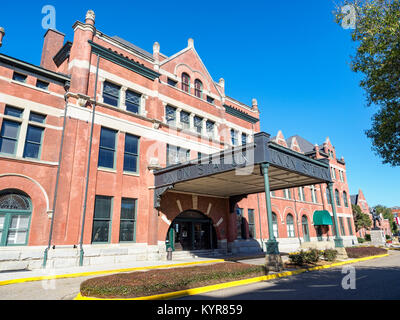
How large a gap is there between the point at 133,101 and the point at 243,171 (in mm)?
9927

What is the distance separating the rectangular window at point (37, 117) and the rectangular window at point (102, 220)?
543 cm

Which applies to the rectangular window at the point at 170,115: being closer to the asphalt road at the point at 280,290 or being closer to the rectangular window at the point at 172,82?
the rectangular window at the point at 172,82

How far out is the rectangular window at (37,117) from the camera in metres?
15.1

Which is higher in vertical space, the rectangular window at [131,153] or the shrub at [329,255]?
the rectangular window at [131,153]

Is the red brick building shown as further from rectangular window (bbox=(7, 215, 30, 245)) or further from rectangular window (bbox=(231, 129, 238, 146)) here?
rectangular window (bbox=(231, 129, 238, 146))

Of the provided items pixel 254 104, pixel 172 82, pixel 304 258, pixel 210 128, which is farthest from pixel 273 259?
pixel 254 104

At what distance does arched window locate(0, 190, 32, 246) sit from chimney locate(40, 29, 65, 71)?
10.8 metres

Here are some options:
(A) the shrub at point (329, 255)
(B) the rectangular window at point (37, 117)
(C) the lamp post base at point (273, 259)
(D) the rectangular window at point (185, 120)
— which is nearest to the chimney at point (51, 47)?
(B) the rectangular window at point (37, 117)

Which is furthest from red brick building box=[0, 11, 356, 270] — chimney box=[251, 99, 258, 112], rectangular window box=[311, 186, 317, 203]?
rectangular window box=[311, 186, 317, 203]

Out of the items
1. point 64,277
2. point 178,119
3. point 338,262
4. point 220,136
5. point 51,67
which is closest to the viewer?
point 64,277

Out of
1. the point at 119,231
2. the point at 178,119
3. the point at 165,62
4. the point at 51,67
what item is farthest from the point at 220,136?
the point at 51,67

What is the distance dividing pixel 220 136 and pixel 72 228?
1489cm

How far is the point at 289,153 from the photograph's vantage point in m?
14.5
